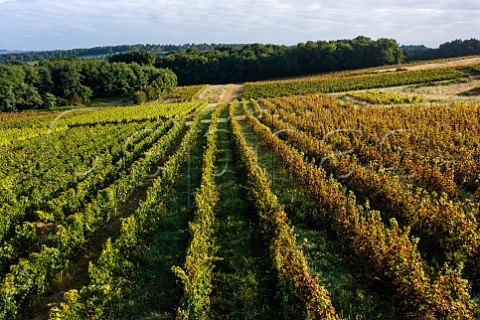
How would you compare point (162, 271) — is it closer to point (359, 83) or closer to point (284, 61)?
point (359, 83)

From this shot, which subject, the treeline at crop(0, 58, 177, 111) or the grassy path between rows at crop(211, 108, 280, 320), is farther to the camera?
the treeline at crop(0, 58, 177, 111)

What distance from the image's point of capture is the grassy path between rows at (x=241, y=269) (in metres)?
8.05

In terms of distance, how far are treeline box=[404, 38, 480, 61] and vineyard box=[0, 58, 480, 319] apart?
86652 mm

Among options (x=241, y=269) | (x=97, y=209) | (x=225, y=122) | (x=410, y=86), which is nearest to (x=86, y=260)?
(x=97, y=209)

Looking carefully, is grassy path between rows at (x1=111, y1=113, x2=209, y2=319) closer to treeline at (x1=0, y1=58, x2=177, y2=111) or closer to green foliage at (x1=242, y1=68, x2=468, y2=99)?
green foliage at (x1=242, y1=68, x2=468, y2=99)

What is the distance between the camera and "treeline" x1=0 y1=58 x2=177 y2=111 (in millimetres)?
60594

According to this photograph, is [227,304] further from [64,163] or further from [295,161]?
[64,163]

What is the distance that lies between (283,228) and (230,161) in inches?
424

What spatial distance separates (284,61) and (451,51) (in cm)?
4578

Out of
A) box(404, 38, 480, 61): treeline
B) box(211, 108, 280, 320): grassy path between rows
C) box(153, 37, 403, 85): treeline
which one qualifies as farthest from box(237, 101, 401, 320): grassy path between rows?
box(404, 38, 480, 61): treeline

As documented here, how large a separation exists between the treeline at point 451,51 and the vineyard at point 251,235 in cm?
8665

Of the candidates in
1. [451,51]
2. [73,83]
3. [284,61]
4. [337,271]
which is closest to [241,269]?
[337,271]

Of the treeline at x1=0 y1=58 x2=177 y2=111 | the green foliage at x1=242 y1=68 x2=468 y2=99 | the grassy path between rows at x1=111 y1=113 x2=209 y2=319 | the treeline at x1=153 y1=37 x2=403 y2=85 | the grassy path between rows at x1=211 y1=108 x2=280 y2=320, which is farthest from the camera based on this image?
the treeline at x1=153 y1=37 x2=403 y2=85

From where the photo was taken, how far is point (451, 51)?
94.8 m
